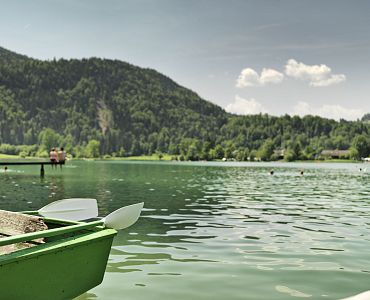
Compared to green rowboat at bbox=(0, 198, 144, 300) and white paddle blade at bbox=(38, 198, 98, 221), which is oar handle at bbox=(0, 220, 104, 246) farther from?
white paddle blade at bbox=(38, 198, 98, 221)

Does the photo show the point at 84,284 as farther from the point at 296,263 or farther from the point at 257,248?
the point at 257,248

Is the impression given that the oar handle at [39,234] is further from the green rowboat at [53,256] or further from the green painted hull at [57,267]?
the green painted hull at [57,267]

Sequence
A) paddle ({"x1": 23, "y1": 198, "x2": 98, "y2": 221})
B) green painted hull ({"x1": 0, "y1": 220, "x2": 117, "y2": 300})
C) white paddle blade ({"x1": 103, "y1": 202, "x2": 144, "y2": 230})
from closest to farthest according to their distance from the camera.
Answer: green painted hull ({"x1": 0, "y1": 220, "x2": 117, "y2": 300})
white paddle blade ({"x1": 103, "y1": 202, "x2": 144, "y2": 230})
paddle ({"x1": 23, "y1": 198, "x2": 98, "y2": 221})

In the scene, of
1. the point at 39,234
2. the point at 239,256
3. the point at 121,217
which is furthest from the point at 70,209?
the point at 239,256

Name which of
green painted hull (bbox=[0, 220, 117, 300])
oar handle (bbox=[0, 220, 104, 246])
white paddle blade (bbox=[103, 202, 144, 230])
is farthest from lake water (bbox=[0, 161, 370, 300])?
oar handle (bbox=[0, 220, 104, 246])

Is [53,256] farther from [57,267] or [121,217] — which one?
[121,217]

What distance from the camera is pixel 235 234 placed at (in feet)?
72.8

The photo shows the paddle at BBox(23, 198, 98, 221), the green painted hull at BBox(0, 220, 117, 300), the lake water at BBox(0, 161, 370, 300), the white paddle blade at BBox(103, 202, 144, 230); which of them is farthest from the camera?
the paddle at BBox(23, 198, 98, 221)

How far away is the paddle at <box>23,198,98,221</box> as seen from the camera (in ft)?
44.5

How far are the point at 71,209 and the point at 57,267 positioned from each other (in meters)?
4.23

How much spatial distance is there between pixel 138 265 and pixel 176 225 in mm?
9457

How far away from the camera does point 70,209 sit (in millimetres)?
14125

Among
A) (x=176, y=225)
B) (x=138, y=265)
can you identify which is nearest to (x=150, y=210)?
(x=176, y=225)

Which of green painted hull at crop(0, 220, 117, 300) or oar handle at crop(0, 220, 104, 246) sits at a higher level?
oar handle at crop(0, 220, 104, 246)
